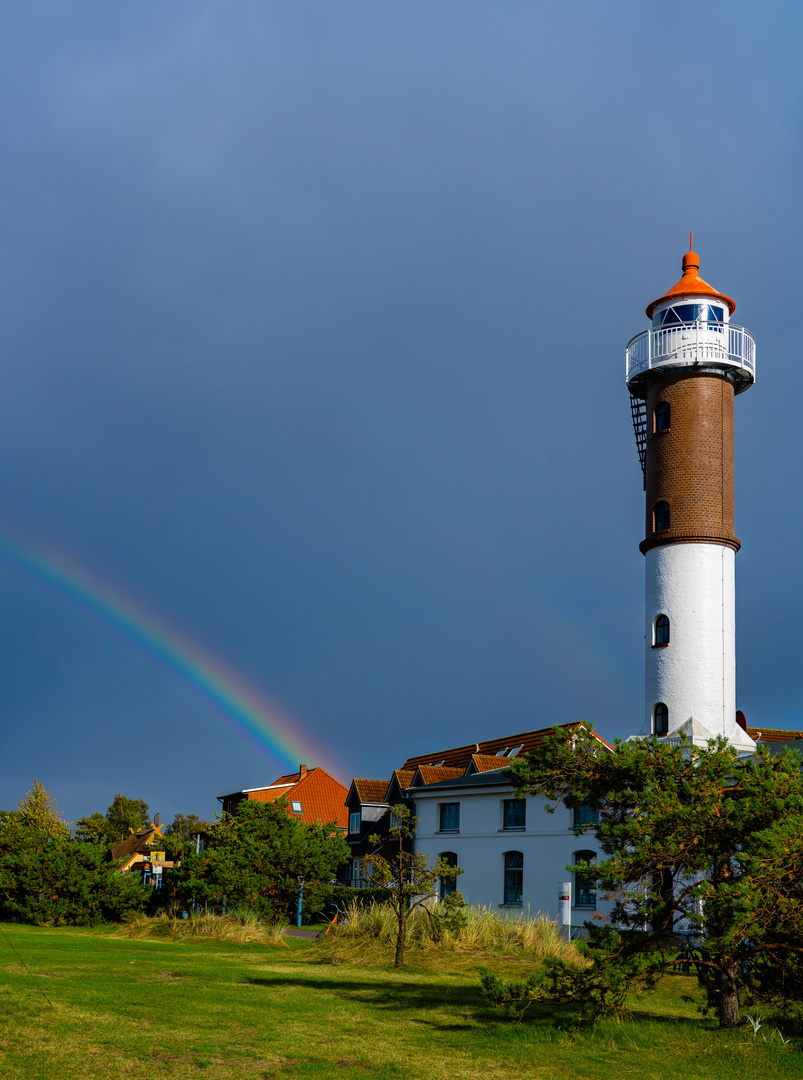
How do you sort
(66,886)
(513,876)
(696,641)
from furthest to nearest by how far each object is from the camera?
(513,876) → (696,641) → (66,886)

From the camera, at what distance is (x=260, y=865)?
30766 mm

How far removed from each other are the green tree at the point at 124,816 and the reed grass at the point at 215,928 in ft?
180

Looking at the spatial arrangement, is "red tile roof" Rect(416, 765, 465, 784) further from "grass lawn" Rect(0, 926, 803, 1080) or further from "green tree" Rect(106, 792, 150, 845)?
"green tree" Rect(106, 792, 150, 845)

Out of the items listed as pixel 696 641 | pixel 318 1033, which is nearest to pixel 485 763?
pixel 696 641

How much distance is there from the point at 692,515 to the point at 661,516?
1.21 meters

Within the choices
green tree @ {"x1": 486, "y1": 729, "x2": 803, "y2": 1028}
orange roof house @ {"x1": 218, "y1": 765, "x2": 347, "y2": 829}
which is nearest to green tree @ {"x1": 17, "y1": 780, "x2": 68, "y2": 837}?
orange roof house @ {"x1": 218, "y1": 765, "x2": 347, "y2": 829}

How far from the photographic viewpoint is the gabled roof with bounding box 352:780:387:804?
165ft

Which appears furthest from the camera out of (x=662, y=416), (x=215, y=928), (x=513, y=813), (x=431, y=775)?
(x=431, y=775)

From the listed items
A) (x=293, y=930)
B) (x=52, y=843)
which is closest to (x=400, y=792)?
(x=293, y=930)

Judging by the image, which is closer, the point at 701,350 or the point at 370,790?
the point at 701,350

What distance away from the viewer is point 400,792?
1720 inches

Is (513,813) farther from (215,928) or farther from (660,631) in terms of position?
(215,928)

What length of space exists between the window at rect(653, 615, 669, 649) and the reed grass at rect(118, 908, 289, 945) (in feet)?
50.3

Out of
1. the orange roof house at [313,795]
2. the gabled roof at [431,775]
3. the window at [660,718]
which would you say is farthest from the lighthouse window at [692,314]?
the orange roof house at [313,795]
